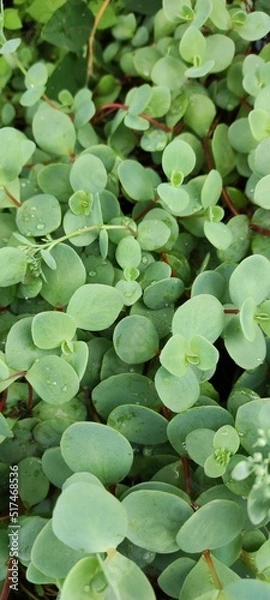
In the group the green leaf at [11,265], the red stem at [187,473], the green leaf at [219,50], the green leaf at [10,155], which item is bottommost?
the red stem at [187,473]

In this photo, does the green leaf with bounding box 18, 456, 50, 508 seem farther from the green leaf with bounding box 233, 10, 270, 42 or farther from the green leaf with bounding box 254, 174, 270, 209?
the green leaf with bounding box 233, 10, 270, 42

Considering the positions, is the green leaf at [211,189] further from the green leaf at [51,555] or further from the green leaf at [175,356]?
the green leaf at [51,555]

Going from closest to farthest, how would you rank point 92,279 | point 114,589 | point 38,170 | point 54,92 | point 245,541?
1. point 114,589
2. point 245,541
3. point 92,279
4. point 38,170
5. point 54,92

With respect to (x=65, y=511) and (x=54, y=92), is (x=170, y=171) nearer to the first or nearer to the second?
(x=54, y=92)

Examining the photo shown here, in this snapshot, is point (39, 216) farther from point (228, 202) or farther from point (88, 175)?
point (228, 202)

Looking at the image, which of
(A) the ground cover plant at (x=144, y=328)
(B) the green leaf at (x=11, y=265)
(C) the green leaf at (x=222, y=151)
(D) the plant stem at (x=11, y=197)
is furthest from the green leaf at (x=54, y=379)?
(C) the green leaf at (x=222, y=151)

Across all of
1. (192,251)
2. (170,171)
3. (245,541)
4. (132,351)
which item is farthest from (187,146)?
(245,541)

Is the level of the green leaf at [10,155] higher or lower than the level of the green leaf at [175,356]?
higher
